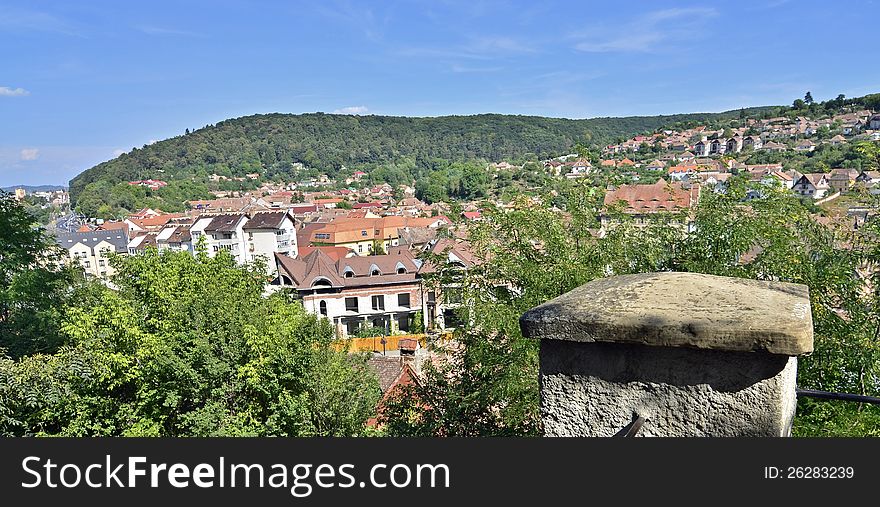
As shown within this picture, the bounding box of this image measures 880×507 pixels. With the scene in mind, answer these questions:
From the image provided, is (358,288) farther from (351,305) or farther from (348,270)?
(348,270)

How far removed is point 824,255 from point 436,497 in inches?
262

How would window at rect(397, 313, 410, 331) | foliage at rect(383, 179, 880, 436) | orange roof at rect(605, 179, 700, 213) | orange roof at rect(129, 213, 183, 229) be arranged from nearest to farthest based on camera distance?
foliage at rect(383, 179, 880, 436) < orange roof at rect(605, 179, 700, 213) < window at rect(397, 313, 410, 331) < orange roof at rect(129, 213, 183, 229)

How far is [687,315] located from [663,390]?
27cm

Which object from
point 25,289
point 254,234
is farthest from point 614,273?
point 254,234

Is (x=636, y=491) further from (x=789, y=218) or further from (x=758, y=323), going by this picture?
(x=789, y=218)

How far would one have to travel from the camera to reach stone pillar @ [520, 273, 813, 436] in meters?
2.04

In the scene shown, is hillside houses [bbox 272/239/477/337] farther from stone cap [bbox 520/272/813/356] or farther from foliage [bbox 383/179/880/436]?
stone cap [bbox 520/272/813/356]

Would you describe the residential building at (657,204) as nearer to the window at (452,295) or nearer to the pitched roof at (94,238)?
the window at (452,295)

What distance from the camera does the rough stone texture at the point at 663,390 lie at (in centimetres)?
206

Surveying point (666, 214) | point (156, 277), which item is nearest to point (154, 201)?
point (156, 277)

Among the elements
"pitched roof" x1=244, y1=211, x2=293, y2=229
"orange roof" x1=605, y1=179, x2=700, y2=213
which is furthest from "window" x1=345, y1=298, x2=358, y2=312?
"pitched roof" x1=244, y1=211, x2=293, y2=229

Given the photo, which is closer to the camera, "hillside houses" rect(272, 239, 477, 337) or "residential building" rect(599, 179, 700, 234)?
"residential building" rect(599, 179, 700, 234)

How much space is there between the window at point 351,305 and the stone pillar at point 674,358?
100.0 ft

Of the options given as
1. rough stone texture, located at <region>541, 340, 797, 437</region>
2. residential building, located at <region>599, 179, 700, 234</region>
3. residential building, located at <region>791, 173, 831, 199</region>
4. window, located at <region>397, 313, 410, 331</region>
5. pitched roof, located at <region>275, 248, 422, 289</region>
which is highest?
residential building, located at <region>599, 179, 700, 234</region>
